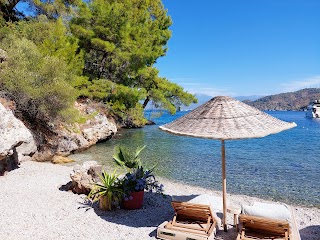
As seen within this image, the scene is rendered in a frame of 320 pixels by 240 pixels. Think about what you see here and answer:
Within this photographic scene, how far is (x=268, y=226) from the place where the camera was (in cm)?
398

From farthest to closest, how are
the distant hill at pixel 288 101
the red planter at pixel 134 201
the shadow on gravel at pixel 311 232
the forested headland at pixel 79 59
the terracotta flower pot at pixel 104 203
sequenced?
the distant hill at pixel 288 101, the forested headland at pixel 79 59, the red planter at pixel 134 201, the terracotta flower pot at pixel 104 203, the shadow on gravel at pixel 311 232

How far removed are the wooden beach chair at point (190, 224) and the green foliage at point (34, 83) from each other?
9.46 meters

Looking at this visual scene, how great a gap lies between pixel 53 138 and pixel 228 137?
1159cm

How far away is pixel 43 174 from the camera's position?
29.1ft

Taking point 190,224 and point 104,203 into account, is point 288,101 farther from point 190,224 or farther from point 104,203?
point 190,224

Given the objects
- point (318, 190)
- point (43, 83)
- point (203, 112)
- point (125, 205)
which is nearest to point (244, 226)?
point (203, 112)

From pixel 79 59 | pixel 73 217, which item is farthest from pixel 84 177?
pixel 79 59

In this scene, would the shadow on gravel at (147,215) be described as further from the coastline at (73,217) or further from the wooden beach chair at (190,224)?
the wooden beach chair at (190,224)

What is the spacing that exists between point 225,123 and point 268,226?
1.66m

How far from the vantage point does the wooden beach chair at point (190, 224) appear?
429 centimetres

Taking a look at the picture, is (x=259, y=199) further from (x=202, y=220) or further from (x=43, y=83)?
(x=43, y=83)

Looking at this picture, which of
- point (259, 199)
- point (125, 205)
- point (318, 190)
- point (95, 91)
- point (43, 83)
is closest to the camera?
point (125, 205)

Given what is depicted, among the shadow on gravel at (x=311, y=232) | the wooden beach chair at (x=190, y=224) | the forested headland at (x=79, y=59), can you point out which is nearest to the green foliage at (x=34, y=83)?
the forested headland at (x=79, y=59)

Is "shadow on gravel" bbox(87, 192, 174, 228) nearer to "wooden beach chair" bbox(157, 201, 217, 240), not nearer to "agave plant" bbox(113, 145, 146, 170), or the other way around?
"wooden beach chair" bbox(157, 201, 217, 240)
